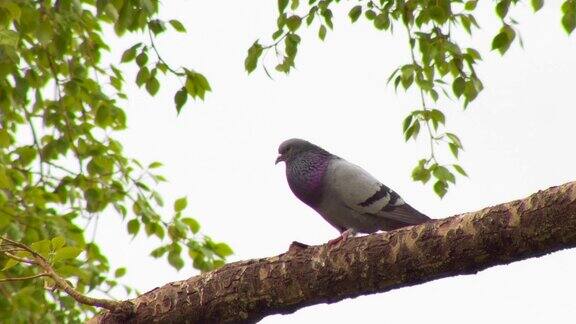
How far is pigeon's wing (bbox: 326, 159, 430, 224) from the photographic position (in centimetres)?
498

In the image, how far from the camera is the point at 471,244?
2.80 m

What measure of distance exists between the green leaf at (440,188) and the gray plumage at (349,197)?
0.29 metres

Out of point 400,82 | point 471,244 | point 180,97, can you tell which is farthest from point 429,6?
point 471,244

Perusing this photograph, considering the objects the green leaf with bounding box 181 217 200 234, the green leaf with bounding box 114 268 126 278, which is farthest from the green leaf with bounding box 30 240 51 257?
the green leaf with bounding box 114 268 126 278

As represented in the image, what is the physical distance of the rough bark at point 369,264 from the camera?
268cm

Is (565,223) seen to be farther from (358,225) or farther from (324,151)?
(324,151)

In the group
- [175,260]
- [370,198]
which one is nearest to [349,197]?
[370,198]

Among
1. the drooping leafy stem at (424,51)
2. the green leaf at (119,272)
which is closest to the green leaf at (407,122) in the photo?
the drooping leafy stem at (424,51)

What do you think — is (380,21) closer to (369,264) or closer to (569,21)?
(569,21)

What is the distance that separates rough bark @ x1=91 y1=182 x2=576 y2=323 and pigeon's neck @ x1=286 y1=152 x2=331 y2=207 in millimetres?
1786

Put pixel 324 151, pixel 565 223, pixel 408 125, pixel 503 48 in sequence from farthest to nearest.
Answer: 1. pixel 324 151
2. pixel 408 125
3. pixel 503 48
4. pixel 565 223

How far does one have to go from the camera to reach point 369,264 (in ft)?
10.00

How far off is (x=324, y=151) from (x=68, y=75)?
1946 mm

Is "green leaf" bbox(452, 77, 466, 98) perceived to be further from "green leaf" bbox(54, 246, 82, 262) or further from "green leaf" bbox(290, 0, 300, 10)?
"green leaf" bbox(54, 246, 82, 262)
